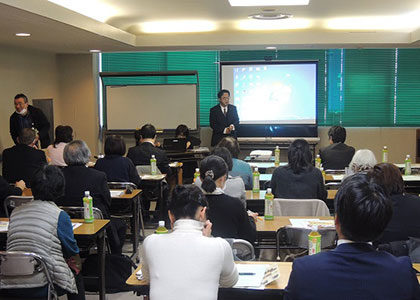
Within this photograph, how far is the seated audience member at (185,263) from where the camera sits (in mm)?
2297

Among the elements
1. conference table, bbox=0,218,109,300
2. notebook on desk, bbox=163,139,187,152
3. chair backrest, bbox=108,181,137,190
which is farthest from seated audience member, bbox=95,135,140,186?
notebook on desk, bbox=163,139,187,152

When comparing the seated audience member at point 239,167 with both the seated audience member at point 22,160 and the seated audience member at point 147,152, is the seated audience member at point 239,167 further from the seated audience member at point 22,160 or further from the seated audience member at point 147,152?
the seated audience member at point 22,160

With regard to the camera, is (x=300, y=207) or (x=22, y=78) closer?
(x=300, y=207)

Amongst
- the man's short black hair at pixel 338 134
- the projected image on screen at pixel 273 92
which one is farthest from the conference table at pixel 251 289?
the projected image on screen at pixel 273 92

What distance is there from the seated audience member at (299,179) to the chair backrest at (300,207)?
1.17ft

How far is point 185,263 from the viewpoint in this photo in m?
2.31

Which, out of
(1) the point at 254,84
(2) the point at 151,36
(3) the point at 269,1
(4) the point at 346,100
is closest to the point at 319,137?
(4) the point at 346,100

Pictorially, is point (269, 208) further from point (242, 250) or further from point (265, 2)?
point (265, 2)

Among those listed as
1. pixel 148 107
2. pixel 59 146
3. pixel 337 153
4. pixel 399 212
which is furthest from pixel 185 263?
pixel 148 107

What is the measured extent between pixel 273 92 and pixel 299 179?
17.9 feet

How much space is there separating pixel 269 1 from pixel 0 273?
Result: 440 cm

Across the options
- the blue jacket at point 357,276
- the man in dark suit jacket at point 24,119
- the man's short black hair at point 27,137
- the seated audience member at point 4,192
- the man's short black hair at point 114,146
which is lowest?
the seated audience member at point 4,192

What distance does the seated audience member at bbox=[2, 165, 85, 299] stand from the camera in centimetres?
318

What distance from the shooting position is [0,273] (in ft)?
10.4
